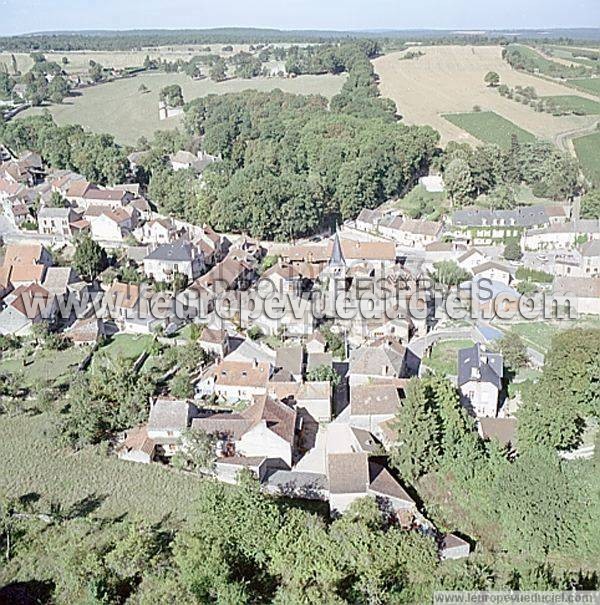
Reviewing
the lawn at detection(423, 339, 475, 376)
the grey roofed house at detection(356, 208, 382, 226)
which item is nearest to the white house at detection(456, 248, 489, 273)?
the grey roofed house at detection(356, 208, 382, 226)

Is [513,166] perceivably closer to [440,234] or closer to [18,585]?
[440,234]

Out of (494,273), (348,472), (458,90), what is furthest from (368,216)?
(458,90)

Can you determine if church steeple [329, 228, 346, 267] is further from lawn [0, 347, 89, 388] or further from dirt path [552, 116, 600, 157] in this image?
dirt path [552, 116, 600, 157]

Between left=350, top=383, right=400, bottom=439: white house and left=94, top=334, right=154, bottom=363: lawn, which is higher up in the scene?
left=350, top=383, right=400, bottom=439: white house

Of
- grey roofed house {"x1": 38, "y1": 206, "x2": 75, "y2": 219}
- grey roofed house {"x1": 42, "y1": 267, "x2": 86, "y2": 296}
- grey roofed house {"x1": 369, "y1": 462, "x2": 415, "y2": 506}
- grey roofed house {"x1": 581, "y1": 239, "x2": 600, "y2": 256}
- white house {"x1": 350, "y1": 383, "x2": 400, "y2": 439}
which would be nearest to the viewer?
grey roofed house {"x1": 369, "y1": 462, "x2": 415, "y2": 506}

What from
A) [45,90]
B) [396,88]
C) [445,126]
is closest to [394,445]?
[445,126]

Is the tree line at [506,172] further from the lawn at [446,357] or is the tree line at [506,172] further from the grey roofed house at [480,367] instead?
the grey roofed house at [480,367]
